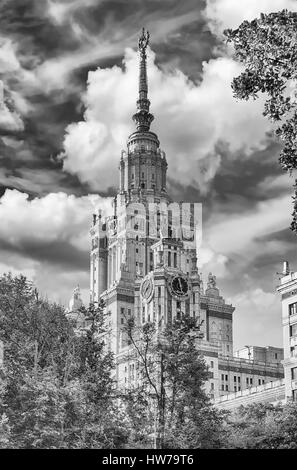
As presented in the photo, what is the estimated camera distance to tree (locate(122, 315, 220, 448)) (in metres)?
68.0

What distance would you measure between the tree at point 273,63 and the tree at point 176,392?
27.6m

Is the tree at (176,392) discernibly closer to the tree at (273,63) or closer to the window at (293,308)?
the tree at (273,63)

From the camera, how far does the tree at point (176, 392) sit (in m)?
68.0

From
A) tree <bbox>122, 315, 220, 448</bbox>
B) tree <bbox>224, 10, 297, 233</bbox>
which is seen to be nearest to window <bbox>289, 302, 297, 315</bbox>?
tree <bbox>122, 315, 220, 448</bbox>

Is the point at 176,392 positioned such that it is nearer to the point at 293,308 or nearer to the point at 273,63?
the point at 273,63

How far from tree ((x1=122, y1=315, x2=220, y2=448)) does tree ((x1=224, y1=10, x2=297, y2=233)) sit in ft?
90.7

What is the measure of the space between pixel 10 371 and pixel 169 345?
46.9 ft

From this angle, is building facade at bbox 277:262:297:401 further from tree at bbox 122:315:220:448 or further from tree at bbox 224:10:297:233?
tree at bbox 224:10:297:233

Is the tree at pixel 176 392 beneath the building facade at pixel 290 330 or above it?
beneath

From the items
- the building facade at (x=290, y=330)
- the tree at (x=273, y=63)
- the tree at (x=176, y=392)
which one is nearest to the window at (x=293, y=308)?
the building facade at (x=290, y=330)

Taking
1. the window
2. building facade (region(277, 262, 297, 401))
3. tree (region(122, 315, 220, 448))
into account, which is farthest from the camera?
the window

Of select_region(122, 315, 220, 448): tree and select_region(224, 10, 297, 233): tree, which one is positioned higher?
select_region(224, 10, 297, 233): tree

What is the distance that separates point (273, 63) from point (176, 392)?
35796 millimetres
